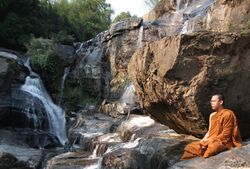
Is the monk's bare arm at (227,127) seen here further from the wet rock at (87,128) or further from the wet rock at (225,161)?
the wet rock at (87,128)

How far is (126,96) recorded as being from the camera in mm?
20906

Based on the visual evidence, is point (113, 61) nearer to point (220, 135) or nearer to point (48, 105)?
point (48, 105)

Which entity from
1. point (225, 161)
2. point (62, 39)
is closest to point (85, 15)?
point (62, 39)

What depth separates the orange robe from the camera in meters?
7.30

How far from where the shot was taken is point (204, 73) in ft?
27.1

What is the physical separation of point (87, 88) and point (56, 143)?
17.6 ft

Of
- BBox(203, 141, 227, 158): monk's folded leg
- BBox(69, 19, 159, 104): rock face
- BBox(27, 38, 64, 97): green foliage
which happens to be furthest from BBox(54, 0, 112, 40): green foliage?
BBox(203, 141, 227, 158): monk's folded leg

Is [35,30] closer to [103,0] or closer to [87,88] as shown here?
[87,88]

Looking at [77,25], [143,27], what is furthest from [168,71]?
[77,25]

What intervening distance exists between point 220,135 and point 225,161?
3.42 feet

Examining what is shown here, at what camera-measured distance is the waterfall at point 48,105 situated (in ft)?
61.4

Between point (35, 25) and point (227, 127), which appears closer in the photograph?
point (227, 127)

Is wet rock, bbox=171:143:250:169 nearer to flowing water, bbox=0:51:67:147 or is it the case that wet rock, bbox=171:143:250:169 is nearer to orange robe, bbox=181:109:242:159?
orange robe, bbox=181:109:242:159

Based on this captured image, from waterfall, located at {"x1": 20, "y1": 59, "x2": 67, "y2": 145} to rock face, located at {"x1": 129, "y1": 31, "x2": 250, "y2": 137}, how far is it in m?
10.2
